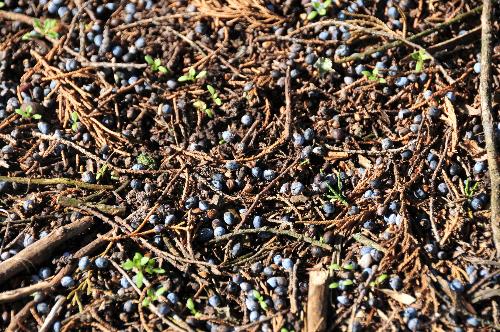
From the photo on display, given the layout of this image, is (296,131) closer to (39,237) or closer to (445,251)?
(445,251)

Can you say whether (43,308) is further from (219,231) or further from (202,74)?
(202,74)

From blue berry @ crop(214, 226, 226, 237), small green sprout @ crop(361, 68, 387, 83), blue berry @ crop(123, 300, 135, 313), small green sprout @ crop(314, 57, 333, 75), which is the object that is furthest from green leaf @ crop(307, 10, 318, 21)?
blue berry @ crop(123, 300, 135, 313)

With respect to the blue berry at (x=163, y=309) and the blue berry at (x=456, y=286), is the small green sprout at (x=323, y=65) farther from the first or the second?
the blue berry at (x=163, y=309)

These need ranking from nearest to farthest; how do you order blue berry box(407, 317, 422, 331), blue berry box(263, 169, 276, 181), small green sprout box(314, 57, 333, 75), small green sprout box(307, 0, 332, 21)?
blue berry box(407, 317, 422, 331) < blue berry box(263, 169, 276, 181) < small green sprout box(314, 57, 333, 75) < small green sprout box(307, 0, 332, 21)

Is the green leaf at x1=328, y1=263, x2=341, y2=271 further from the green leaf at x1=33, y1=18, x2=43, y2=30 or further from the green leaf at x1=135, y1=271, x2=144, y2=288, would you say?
the green leaf at x1=33, y1=18, x2=43, y2=30

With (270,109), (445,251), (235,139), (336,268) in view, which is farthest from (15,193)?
(445,251)

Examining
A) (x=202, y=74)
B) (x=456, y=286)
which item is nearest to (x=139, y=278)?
(x=202, y=74)
